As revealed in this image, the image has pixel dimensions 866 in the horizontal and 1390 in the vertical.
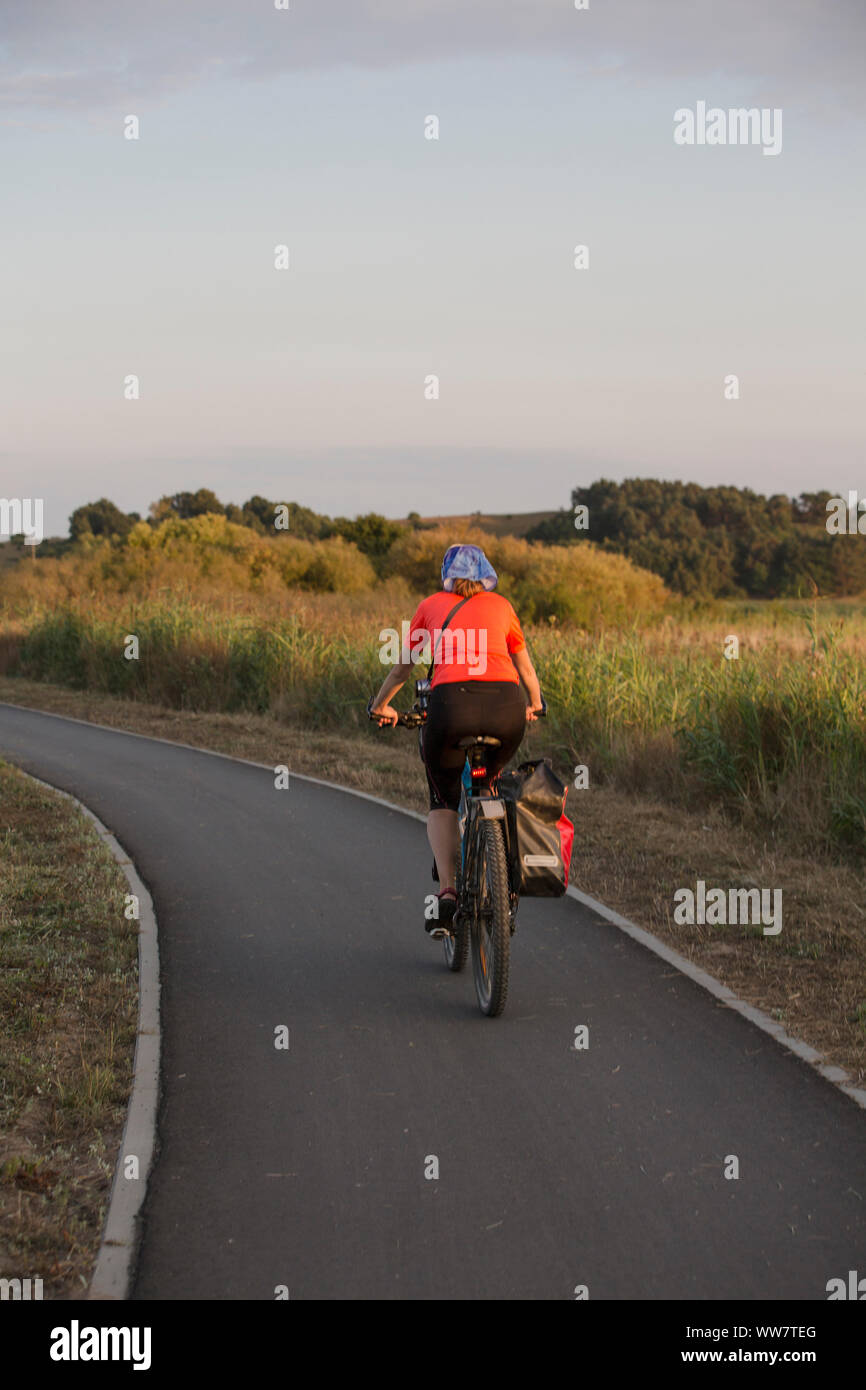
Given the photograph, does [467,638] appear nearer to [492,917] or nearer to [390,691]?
[390,691]

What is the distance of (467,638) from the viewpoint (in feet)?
22.4

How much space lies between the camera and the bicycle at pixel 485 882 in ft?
21.2

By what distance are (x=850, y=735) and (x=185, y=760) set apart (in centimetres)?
879

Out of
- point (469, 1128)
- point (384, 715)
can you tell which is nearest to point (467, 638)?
point (384, 715)

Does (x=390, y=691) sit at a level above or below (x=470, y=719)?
above

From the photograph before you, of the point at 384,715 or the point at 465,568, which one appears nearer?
the point at 465,568

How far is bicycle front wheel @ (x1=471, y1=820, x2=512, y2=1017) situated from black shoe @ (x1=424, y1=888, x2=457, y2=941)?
0.94ft

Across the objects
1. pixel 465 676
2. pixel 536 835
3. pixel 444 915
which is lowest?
pixel 444 915

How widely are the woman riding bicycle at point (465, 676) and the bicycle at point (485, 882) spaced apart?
75 mm

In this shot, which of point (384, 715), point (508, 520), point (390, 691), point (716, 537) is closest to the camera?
point (384, 715)

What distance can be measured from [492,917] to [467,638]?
4.66 ft

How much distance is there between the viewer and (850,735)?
11508mm
